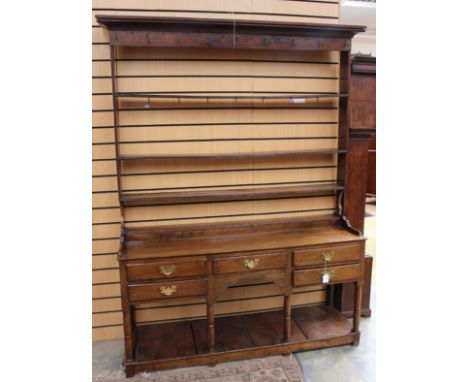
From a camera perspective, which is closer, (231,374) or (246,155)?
(231,374)

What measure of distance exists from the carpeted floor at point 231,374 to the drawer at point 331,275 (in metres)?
0.60

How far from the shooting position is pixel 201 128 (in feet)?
9.41

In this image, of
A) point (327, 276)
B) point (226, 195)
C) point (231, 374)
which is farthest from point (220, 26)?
point (231, 374)

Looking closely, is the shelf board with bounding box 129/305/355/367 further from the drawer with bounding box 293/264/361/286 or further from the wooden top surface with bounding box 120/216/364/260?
the wooden top surface with bounding box 120/216/364/260

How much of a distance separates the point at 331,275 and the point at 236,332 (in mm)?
886

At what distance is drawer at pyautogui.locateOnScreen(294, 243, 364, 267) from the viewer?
104 inches

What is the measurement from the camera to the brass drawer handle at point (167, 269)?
2.42 meters

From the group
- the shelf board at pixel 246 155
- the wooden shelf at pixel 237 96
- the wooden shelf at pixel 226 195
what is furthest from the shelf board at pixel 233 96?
the wooden shelf at pixel 226 195

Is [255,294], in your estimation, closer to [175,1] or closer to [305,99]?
[305,99]

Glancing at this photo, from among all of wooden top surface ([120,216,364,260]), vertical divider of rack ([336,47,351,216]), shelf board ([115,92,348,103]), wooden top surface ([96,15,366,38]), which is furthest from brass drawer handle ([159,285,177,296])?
wooden top surface ([96,15,366,38])

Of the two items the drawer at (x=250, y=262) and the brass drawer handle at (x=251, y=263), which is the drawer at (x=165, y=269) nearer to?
the drawer at (x=250, y=262)

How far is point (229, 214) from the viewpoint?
118 inches

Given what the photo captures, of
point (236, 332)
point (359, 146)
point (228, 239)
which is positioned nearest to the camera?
point (228, 239)

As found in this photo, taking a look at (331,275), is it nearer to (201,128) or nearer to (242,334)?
(242,334)
